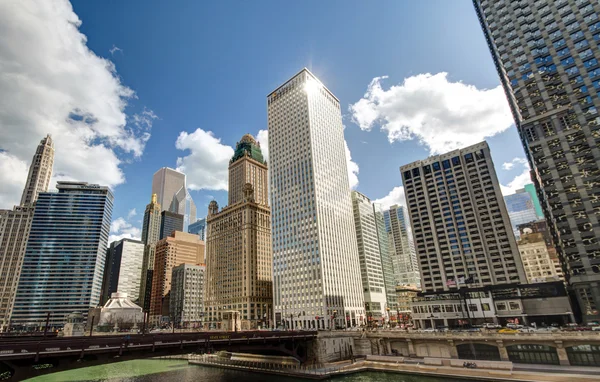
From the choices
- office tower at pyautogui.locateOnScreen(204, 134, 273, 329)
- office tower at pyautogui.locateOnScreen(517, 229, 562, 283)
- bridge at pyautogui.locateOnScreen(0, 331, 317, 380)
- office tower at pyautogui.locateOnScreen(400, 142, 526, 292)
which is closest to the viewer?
bridge at pyautogui.locateOnScreen(0, 331, 317, 380)

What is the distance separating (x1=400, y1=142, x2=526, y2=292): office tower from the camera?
136 m

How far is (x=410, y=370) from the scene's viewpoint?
6062cm

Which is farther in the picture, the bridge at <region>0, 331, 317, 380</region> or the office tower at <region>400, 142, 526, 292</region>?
the office tower at <region>400, 142, 526, 292</region>

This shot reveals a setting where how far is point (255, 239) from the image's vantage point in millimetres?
181750

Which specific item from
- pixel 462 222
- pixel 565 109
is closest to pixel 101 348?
pixel 565 109

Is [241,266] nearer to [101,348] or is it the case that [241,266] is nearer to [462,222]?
[462,222]

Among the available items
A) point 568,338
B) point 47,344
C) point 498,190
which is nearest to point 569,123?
point 498,190

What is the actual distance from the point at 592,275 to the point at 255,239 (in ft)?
→ 464

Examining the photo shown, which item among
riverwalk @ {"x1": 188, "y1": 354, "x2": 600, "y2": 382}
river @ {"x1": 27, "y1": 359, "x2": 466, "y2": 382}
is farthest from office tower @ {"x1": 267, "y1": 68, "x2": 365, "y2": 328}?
river @ {"x1": 27, "y1": 359, "x2": 466, "y2": 382}

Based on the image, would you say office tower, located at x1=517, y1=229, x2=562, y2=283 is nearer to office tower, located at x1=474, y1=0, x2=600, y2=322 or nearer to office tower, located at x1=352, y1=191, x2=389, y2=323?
office tower, located at x1=352, y1=191, x2=389, y2=323

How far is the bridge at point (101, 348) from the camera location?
32.4 metres

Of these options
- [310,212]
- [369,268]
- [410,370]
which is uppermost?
[310,212]

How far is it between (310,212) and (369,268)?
201 feet

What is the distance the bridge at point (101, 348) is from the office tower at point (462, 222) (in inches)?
4105
